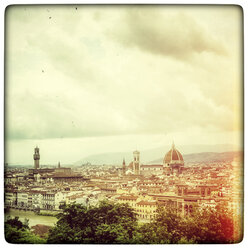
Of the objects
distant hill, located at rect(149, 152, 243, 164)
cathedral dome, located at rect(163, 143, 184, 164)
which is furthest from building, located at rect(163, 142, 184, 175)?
distant hill, located at rect(149, 152, 243, 164)

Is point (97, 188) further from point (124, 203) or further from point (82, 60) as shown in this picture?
point (82, 60)

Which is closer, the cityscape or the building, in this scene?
the building

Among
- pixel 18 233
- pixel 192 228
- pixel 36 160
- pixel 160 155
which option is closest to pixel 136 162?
pixel 160 155

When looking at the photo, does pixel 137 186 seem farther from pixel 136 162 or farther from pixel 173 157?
pixel 173 157

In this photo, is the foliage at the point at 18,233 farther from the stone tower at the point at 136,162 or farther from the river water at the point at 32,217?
the stone tower at the point at 136,162

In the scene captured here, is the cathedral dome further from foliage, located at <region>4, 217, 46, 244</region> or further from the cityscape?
foliage, located at <region>4, 217, 46, 244</region>

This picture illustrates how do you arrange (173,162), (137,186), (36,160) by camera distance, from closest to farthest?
(173,162), (36,160), (137,186)
